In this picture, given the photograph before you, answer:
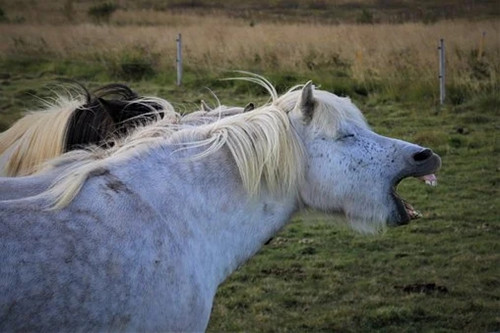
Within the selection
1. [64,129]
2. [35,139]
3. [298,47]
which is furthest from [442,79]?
[35,139]

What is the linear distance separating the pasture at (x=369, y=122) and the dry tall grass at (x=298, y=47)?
47 mm

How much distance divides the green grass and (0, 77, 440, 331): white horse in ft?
0.79

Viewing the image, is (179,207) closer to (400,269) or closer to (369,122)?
(400,269)

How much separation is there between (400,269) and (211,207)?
3692 millimetres

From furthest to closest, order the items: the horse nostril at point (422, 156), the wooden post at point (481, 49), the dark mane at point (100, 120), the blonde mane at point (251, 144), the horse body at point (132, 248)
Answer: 1. the wooden post at point (481, 49)
2. the dark mane at point (100, 120)
3. the horse nostril at point (422, 156)
4. the blonde mane at point (251, 144)
5. the horse body at point (132, 248)

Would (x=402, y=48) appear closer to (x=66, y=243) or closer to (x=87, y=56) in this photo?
(x=87, y=56)

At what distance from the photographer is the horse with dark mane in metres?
4.05

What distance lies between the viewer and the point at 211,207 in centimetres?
290

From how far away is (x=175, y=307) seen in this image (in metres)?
2.67

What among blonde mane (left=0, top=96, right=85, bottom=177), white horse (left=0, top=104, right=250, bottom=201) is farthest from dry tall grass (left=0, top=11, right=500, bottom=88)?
white horse (left=0, top=104, right=250, bottom=201)

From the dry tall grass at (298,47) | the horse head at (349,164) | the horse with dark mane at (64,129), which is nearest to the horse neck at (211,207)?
the horse head at (349,164)

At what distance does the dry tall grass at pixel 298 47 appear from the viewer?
44.9 ft

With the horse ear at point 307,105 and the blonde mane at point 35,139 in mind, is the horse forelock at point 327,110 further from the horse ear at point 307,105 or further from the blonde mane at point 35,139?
the blonde mane at point 35,139

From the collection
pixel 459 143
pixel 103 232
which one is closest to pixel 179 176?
pixel 103 232
